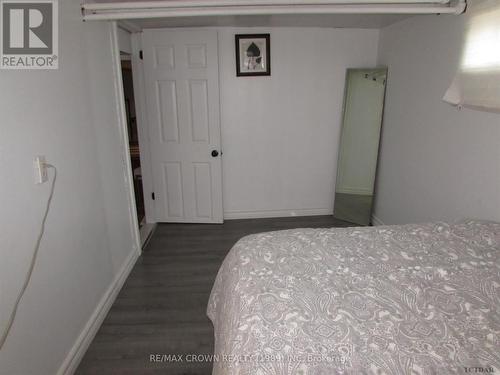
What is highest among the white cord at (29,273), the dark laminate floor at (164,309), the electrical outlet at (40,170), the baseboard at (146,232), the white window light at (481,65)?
the white window light at (481,65)

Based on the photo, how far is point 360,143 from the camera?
3.52m

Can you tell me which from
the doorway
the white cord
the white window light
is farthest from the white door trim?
the white window light

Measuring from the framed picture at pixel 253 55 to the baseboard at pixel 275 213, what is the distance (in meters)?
1.62

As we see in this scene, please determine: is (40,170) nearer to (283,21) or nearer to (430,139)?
(283,21)

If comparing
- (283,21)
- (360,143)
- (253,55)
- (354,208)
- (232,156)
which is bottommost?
(354,208)

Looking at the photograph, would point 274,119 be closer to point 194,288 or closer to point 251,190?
point 251,190

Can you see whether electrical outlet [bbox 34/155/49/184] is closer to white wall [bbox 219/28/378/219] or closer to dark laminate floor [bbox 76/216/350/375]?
dark laminate floor [bbox 76/216/350/375]

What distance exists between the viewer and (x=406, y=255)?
4.87ft

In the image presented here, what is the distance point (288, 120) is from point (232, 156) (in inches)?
30.3

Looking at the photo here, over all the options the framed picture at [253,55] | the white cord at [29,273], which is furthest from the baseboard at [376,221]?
the white cord at [29,273]

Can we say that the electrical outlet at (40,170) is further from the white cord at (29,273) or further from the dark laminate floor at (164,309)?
the dark laminate floor at (164,309)

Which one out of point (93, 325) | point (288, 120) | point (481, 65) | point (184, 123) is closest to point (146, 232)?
point (184, 123)

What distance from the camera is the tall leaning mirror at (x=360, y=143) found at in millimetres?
3389

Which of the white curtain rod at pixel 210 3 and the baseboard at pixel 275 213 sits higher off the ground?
the white curtain rod at pixel 210 3
